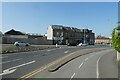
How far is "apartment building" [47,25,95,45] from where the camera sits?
124m

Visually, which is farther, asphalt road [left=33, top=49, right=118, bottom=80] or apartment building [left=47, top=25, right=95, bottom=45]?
apartment building [left=47, top=25, right=95, bottom=45]

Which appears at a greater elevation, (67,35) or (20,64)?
(67,35)

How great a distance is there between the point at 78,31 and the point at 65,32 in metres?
10.0

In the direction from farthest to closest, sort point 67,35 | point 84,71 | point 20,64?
point 67,35
point 20,64
point 84,71

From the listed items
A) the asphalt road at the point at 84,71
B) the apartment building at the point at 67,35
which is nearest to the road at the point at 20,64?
the asphalt road at the point at 84,71

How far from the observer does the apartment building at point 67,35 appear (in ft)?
405

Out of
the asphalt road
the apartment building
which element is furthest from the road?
the apartment building

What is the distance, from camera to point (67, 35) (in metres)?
131

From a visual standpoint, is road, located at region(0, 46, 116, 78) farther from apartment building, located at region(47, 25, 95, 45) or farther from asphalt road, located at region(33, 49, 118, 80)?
apartment building, located at region(47, 25, 95, 45)

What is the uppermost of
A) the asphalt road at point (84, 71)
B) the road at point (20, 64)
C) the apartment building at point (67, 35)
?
the apartment building at point (67, 35)

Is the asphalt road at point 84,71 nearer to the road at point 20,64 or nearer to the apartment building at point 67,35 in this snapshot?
the road at point 20,64

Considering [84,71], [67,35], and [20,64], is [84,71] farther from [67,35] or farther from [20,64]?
[67,35]

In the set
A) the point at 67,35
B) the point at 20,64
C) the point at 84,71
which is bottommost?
the point at 84,71

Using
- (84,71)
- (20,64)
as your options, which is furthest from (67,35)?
(84,71)
